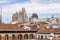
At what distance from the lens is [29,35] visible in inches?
830

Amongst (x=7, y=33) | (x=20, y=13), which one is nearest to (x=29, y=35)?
(x=7, y=33)

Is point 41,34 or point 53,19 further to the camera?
point 53,19

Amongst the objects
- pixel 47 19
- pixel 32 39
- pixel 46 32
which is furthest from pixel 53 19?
pixel 32 39

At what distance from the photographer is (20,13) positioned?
63594mm

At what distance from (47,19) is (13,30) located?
36672 millimetres

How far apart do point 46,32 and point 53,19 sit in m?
27.9

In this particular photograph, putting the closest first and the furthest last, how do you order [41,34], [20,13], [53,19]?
[41,34]
[53,19]
[20,13]

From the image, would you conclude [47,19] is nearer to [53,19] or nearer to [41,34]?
[53,19]

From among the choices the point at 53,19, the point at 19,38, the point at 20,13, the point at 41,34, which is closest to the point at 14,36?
the point at 19,38

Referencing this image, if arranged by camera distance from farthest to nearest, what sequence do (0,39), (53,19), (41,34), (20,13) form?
1. (20,13)
2. (53,19)
3. (41,34)
4. (0,39)

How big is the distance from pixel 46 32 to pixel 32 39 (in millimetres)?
8035

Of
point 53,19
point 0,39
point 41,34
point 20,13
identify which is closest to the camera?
point 0,39

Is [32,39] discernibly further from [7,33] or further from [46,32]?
[46,32]

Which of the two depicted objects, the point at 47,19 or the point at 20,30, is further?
the point at 47,19
